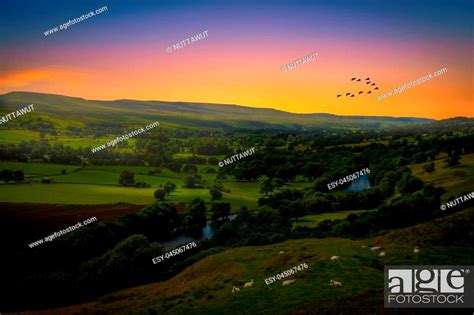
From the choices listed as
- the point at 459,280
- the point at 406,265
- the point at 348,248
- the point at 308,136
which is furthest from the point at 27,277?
the point at 308,136

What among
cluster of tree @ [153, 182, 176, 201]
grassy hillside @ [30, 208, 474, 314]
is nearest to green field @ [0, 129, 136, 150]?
cluster of tree @ [153, 182, 176, 201]

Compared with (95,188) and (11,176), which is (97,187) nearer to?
(95,188)

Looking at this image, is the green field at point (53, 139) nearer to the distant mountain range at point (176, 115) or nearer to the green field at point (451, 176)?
the distant mountain range at point (176, 115)

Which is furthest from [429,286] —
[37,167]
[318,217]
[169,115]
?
[37,167]

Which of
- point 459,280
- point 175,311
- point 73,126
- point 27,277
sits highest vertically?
point 73,126

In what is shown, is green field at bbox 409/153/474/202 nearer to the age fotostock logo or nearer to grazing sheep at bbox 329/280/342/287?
the age fotostock logo

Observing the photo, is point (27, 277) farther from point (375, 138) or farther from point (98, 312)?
point (375, 138)
